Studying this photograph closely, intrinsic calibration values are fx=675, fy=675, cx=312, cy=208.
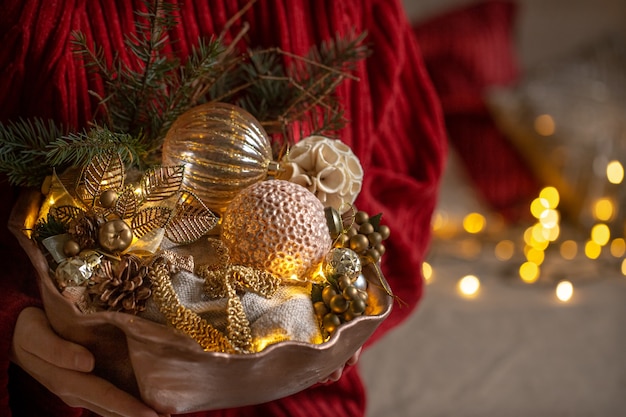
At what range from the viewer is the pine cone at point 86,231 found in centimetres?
49

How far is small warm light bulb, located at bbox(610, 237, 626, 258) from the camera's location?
1734mm

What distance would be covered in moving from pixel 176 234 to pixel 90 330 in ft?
0.33

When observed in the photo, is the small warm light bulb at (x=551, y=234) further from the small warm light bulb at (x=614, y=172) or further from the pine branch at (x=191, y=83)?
the pine branch at (x=191, y=83)

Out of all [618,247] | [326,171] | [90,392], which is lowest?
[618,247]

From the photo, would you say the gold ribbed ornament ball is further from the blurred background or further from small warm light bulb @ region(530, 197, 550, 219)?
small warm light bulb @ region(530, 197, 550, 219)

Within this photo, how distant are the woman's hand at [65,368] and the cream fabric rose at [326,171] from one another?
0.72 ft

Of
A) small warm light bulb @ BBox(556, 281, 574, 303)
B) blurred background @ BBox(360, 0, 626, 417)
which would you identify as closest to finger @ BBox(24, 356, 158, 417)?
blurred background @ BBox(360, 0, 626, 417)

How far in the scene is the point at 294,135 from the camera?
0.72 meters

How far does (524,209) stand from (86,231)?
1.53 meters

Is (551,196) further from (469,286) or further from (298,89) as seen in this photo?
(298,89)

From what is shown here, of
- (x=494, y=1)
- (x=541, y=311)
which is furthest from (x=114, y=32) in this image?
(x=494, y=1)

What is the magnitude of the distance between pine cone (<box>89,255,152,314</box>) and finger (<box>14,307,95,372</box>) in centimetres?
4

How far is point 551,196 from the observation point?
71.6 inches

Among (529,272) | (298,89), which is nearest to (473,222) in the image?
(529,272)
